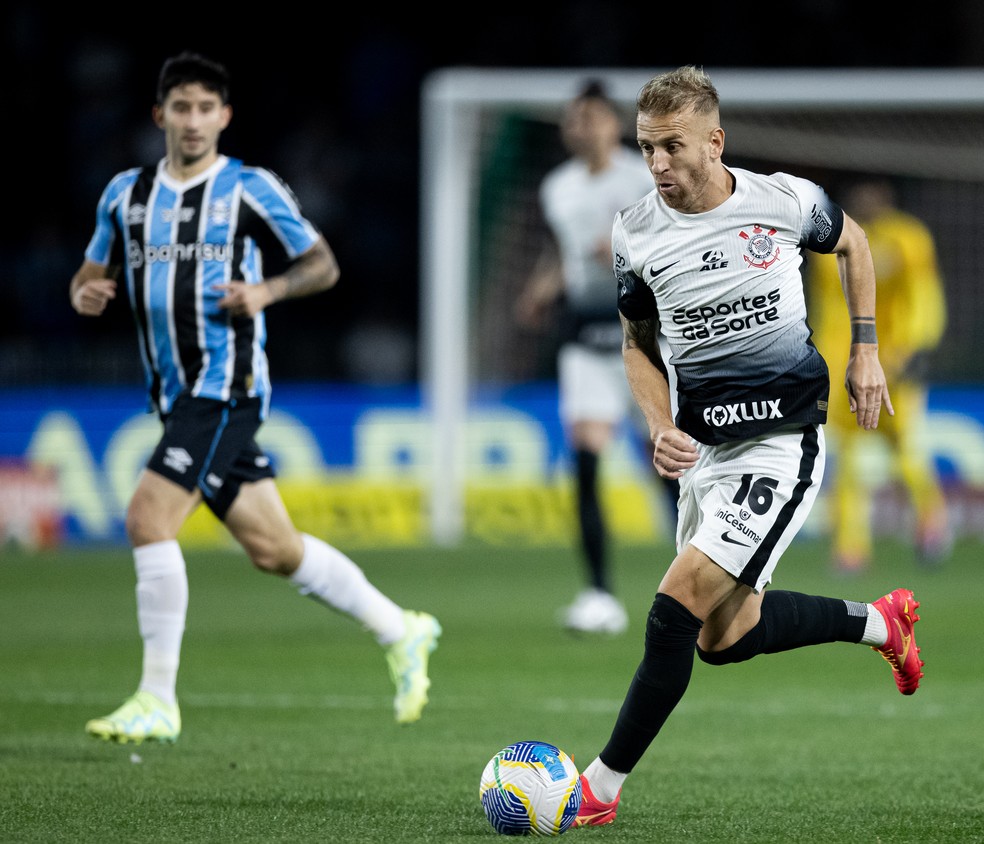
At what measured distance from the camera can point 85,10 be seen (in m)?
19.9

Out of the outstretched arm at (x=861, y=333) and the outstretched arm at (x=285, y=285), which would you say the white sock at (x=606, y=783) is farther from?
the outstretched arm at (x=285, y=285)

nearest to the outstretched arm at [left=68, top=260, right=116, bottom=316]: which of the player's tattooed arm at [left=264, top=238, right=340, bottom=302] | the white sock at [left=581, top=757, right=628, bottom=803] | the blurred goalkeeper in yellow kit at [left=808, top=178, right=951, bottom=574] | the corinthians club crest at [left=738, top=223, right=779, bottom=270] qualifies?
the player's tattooed arm at [left=264, top=238, right=340, bottom=302]

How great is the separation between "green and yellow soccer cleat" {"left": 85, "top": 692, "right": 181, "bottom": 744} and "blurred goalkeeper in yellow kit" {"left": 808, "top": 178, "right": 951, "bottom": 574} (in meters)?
6.68

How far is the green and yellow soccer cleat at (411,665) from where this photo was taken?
6277mm

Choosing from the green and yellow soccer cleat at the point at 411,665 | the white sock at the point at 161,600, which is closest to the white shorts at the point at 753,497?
the green and yellow soccer cleat at the point at 411,665

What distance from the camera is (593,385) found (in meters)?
9.15

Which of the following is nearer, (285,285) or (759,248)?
(759,248)

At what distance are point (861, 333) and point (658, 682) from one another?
44.5 inches

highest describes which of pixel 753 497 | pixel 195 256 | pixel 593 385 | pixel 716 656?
Result: pixel 195 256

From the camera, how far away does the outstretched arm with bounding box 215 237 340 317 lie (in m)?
5.94

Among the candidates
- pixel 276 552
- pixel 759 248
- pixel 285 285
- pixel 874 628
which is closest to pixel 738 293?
pixel 759 248

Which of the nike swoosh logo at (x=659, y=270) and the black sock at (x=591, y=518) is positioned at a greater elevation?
the nike swoosh logo at (x=659, y=270)

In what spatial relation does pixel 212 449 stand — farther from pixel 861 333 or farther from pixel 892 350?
pixel 892 350

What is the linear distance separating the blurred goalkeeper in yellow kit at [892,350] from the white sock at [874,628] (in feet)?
21.3
